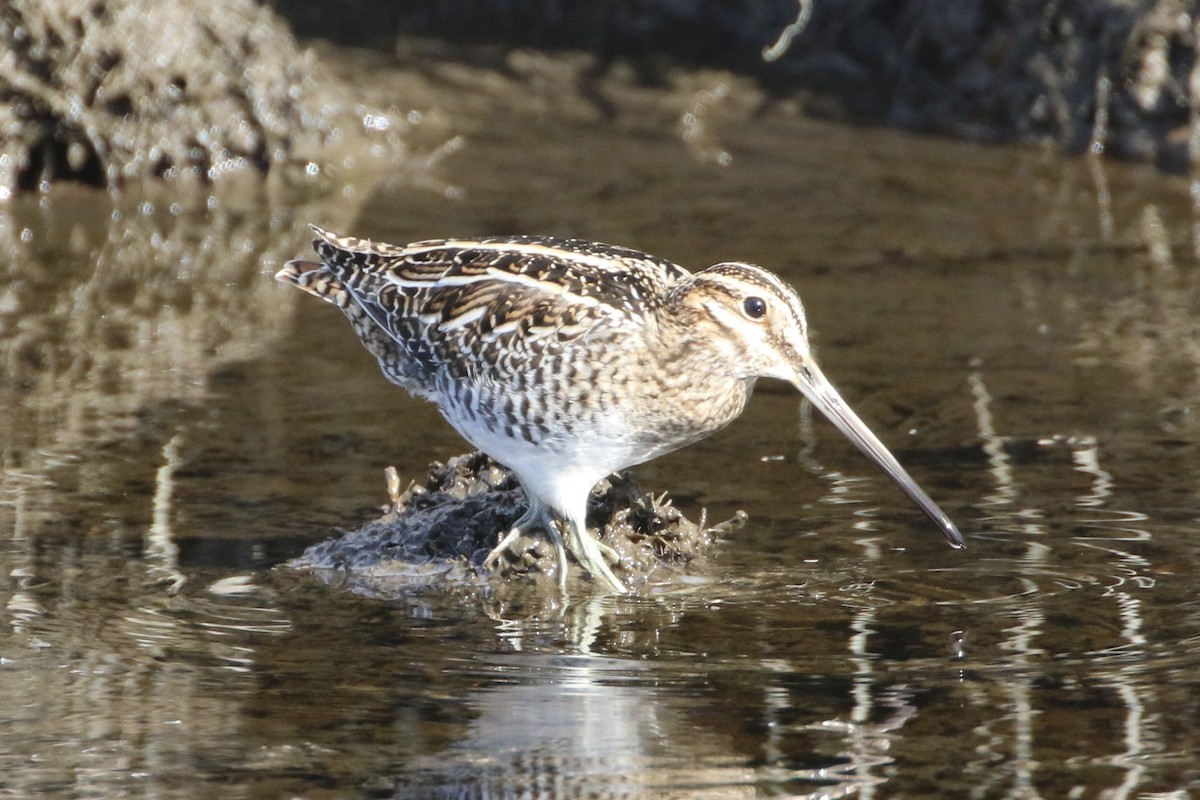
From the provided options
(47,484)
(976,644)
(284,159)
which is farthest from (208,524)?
(284,159)

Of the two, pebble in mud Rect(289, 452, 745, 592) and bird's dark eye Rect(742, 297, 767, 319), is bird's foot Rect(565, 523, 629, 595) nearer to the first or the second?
pebble in mud Rect(289, 452, 745, 592)

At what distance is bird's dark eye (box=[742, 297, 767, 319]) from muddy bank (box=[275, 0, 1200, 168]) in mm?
5772

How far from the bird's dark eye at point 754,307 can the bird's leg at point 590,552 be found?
0.72m

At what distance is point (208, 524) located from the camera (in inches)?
217

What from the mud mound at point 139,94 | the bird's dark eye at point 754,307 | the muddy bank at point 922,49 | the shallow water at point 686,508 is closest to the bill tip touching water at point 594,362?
the bird's dark eye at point 754,307

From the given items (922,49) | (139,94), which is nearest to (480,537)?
(139,94)

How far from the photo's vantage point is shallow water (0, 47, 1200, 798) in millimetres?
3896

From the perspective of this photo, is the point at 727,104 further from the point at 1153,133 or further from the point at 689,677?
the point at 689,677

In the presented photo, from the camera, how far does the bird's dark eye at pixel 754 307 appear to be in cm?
488

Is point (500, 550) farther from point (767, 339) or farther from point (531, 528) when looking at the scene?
point (767, 339)

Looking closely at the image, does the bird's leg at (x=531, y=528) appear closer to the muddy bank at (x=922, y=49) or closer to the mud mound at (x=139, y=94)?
the mud mound at (x=139, y=94)

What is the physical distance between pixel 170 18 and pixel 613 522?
210 inches

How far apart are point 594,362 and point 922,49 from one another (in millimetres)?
6682

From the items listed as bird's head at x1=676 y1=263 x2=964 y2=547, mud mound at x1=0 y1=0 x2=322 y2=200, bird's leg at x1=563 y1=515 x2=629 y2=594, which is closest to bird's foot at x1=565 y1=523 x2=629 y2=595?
bird's leg at x1=563 y1=515 x2=629 y2=594
